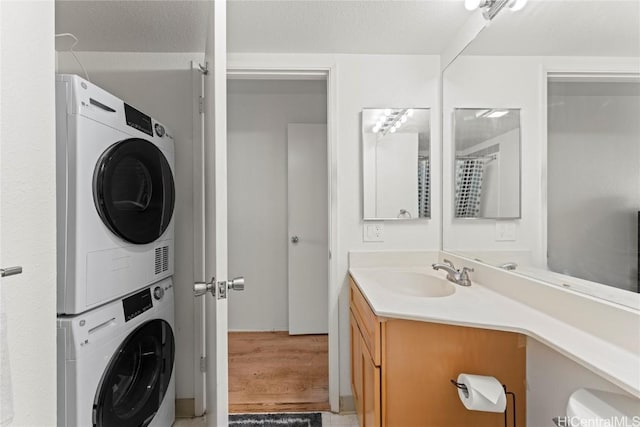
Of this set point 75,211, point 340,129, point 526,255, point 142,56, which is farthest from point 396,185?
point 142,56

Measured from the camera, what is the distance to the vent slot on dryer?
159 cm

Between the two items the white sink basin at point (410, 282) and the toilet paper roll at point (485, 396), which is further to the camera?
the white sink basin at point (410, 282)

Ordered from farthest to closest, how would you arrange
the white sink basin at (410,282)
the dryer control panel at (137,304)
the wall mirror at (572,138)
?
the white sink basin at (410,282)
the dryer control panel at (137,304)
the wall mirror at (572,138)

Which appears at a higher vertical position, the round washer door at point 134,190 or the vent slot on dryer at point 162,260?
the round washer door at point 134,190

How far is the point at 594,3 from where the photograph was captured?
997mm

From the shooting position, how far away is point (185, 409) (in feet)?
6.15

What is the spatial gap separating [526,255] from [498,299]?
225mm

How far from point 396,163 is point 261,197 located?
1.53m

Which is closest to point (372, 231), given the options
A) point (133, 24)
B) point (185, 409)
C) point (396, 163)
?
point (396, 163)

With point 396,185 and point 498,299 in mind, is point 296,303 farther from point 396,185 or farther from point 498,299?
point 498,299

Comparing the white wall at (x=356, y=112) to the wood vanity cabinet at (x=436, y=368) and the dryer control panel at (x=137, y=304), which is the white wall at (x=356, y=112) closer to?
the wood vanity cabinet at (x=436, y=368)

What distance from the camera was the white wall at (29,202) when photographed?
0.69 metres

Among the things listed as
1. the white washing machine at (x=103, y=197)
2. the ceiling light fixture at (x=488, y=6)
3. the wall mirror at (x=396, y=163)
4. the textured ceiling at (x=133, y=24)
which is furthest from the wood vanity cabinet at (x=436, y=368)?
the textured ceiling at (x=133, y=24)

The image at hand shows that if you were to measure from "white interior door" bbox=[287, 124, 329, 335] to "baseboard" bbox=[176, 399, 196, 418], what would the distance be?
1.17 meters
